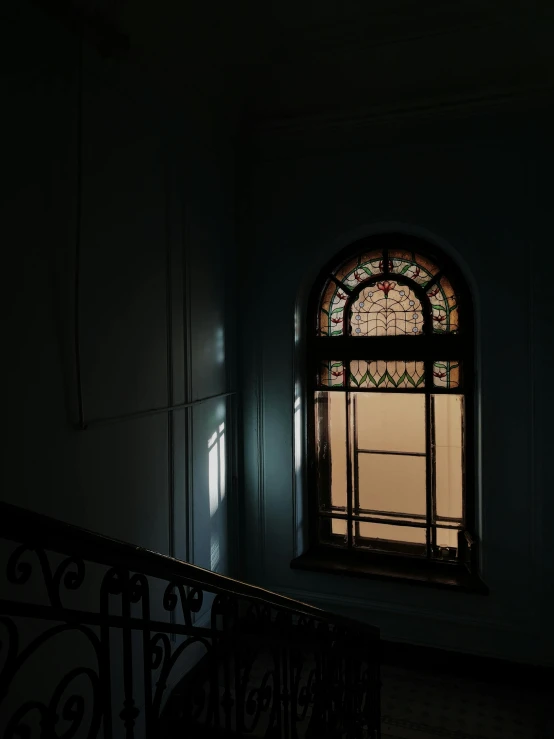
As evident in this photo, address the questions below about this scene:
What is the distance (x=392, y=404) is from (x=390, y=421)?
0.13 metres

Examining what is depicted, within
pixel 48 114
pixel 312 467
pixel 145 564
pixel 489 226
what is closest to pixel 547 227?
pixel 489 226

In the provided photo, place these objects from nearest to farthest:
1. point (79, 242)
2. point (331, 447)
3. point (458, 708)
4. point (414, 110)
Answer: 1. point (79, 242)
2. point (458, 708)
3. point (414, 110)
4. point (331, 447)

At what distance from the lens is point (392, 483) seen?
434 centimetres

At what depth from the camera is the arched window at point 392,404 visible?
4.16 metres

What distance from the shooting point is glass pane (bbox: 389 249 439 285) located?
420cm

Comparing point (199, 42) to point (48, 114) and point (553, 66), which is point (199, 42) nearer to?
point (48, 114)

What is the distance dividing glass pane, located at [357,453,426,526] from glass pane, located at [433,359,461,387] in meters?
0.59

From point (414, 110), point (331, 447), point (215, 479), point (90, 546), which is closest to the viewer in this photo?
point (90, 546)

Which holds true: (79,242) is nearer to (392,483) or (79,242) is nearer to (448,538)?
(392,483)

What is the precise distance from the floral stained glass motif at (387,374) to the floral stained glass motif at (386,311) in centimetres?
22

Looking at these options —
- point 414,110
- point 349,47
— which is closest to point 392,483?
point 414,110

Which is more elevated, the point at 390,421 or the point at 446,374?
the point at 446,374

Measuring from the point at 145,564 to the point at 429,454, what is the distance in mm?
3238

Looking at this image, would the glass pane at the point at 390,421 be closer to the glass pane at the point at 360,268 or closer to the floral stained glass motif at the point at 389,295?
the floral stained glass motif at the point at 389,295
